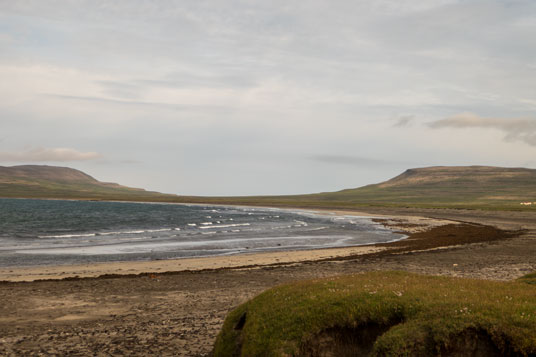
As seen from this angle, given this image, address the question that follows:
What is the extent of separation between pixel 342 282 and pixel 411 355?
3.10m

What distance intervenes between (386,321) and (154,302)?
12.9 meters

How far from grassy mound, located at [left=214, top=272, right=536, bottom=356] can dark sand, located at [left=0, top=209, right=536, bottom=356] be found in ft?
12.3

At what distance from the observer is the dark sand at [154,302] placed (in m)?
12.9

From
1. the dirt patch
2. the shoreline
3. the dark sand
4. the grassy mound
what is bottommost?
the shoreline

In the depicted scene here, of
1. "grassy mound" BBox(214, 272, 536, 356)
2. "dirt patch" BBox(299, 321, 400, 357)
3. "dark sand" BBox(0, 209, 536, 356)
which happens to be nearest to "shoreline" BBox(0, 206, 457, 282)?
"dark sand" BBox(0, 209, 536, 356)

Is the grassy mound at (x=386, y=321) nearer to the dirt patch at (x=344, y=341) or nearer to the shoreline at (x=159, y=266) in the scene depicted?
the dirt patch at (x=344, y=341)

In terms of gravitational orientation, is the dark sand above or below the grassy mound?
below

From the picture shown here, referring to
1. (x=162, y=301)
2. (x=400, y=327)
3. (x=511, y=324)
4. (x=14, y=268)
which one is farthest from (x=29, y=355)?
(x=14, y=268)

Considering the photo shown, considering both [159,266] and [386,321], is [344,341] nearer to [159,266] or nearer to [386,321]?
[386,321]

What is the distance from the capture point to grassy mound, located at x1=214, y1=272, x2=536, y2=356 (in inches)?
297

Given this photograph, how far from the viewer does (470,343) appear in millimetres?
7555

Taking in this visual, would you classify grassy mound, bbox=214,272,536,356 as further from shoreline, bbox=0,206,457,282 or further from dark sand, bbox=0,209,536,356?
shoreline, bbox=0,206,457,282

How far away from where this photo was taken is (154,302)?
18.8m

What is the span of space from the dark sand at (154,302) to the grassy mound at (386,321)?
148 inches
